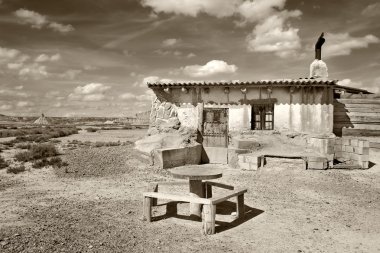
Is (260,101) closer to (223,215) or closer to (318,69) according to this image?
(318,69)

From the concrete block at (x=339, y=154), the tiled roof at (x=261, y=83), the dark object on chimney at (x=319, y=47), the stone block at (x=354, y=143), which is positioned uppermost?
the dark object on chimney at (x=319, y=47)

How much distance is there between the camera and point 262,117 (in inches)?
550

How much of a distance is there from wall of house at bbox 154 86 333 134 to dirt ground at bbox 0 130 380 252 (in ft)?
8.82

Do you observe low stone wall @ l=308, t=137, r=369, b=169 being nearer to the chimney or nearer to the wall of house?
the wall of house

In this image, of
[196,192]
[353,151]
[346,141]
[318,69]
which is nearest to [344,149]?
[346,141]

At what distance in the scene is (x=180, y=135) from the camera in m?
13.9

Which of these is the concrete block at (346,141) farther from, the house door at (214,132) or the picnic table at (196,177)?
the picnic table at (196,177)

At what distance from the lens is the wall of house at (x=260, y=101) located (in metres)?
13.2

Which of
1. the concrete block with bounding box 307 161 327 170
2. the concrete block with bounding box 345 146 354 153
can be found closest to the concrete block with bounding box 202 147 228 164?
the concrete block with bounding box 307 161 327 170

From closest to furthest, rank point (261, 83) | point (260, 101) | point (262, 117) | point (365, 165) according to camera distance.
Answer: point (365, 165) → point (261, 83) → point (260, 101) → point (262, 117)

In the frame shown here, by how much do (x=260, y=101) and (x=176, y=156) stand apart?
14.5 ft

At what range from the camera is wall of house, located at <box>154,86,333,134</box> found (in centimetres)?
1321

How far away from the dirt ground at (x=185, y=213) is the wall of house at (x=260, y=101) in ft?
8.82

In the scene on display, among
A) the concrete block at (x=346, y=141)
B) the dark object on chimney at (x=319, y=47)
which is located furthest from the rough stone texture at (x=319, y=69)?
the concrete block at (x=346, y=141)
